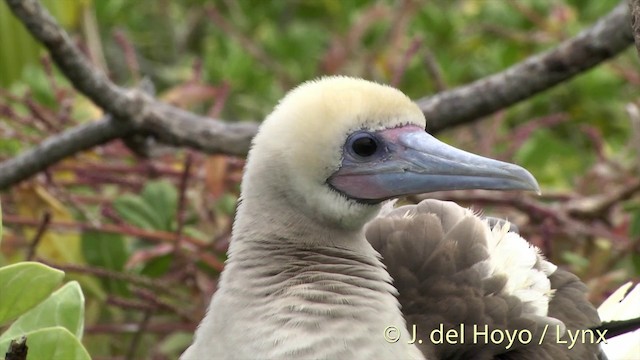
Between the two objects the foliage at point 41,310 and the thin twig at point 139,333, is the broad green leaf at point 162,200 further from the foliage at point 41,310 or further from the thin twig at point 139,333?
the foliage at point 41,310

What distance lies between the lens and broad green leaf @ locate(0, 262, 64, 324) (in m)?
1.57

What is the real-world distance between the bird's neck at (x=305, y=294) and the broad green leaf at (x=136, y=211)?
3.05 ft

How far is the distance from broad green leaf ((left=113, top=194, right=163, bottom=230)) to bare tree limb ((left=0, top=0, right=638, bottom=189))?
0.19 m

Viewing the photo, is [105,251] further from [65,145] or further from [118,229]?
[65,145]

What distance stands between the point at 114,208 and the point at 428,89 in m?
1.71

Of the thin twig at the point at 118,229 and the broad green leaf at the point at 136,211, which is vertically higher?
the broad green leaf at the point at 136,211

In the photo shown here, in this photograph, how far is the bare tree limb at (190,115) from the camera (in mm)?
2365

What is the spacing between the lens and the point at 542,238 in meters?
2.70

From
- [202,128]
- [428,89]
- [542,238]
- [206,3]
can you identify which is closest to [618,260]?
[542,238]

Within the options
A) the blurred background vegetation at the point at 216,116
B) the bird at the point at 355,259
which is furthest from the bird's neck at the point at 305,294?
the blurred background vegetation at the point at 216,116

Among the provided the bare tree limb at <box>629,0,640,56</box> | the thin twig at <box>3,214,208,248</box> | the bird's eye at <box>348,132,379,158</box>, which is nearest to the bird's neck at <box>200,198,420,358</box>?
the bird's eye at <box>348,132,379,158</box>

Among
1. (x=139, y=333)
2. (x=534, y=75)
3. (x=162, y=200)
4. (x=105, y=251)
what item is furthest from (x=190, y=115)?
(x=534, y=75)

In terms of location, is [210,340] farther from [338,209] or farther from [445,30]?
[445,30]

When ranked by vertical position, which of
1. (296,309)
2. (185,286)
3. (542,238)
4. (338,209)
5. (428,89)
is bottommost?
(185,286)
